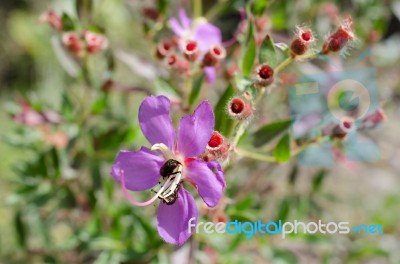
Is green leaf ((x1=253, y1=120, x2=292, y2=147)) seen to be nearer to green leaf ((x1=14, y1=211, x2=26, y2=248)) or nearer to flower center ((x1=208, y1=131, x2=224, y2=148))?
flower center ((x1=208, y1=131, x2=224, y2=148))

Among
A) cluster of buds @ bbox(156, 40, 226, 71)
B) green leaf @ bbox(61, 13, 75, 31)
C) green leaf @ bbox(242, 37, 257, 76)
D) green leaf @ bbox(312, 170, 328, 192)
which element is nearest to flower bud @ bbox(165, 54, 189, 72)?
cluster of buds @ bbox(156, 40, 226, 71)

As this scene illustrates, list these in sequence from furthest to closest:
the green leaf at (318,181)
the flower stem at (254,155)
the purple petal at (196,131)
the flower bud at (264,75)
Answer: the green leaf at (318,181), the flower stem at (254,155), the flower bud at (264,75), the purple petal at (196,131)

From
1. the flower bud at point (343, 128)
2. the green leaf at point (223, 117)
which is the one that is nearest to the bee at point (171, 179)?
the green leaf at point (223, 117)

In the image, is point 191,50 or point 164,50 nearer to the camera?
point 191,50

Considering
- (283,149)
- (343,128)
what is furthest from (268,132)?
(343,128)

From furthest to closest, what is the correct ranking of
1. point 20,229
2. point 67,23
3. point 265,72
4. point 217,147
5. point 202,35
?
point 20,229 → point 67,23 → point 202,35 → point 265,72 → point 217,147

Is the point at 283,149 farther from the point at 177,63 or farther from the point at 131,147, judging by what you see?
the point at 131,147

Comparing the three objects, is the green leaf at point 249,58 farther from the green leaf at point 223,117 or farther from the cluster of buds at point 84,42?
the cluster of buds at point 84,42
